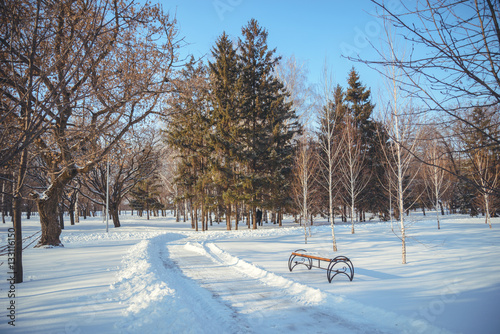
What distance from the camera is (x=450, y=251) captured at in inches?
447

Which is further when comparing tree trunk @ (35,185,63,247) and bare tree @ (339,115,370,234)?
bare tree @ (339,115,370,234)

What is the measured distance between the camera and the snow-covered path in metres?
4.50

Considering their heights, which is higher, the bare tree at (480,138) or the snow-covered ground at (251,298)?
the bare tree at (480,138)

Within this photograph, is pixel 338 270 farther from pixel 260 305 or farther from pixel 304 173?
pixel 304 173

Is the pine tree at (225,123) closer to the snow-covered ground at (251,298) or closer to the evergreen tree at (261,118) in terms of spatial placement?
the evergreen tree at (261,118)

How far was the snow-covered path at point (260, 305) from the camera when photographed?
177 inches

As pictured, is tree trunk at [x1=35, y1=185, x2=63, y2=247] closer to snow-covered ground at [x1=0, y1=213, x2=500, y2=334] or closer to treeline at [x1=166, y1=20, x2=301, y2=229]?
snow-covered ground at [x1=0, y1=213, x2=500, y2=334]

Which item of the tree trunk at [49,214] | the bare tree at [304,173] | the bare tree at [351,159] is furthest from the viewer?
the bare tree at [351,159]

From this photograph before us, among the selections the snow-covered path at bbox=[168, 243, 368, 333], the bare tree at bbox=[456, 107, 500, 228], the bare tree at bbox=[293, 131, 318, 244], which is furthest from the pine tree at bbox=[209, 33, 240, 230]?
the bare tree at bbox=[456, 107, 500, 228]

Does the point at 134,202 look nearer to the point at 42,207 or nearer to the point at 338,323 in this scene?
the point at 42,207

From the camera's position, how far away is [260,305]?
5.47m

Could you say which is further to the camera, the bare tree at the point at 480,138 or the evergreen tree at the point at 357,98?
the evergreen tree at the point at 357,98

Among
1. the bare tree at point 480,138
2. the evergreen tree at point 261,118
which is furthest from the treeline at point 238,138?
the bare tree at point 480,138

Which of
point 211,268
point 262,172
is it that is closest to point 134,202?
point 262,172
